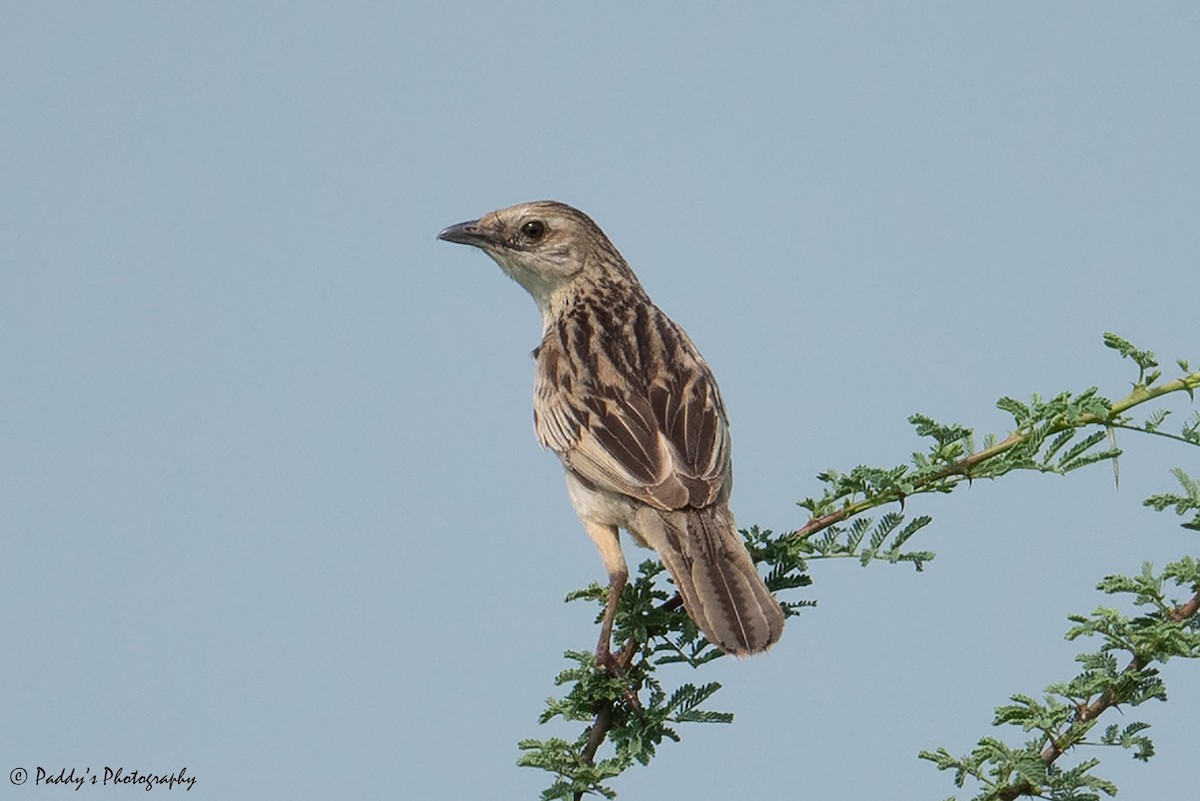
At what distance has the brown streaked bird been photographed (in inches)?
223

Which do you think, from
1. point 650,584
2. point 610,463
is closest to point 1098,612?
point 650,584

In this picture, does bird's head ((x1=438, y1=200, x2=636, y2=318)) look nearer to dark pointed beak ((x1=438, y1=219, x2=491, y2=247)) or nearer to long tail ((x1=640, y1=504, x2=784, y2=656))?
dark pointed beak ((x1=438, y1=219, x2=491, y2=247))

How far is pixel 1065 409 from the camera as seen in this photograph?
5.06 metres

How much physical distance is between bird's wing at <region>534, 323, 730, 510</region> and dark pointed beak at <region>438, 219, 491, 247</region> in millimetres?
1489

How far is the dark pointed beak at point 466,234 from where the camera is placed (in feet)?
29.0

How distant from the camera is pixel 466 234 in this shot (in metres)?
8.85

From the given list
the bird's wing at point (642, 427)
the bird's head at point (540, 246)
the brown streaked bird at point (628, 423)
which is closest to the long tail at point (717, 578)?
the brown streaked bird at point (628, 423)

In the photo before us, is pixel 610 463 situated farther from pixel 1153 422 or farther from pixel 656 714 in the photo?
pixel 1153 422

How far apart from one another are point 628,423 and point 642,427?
7cm

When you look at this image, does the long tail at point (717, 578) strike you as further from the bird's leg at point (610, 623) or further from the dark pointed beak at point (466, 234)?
the dark pointed beak at point (466, 234)

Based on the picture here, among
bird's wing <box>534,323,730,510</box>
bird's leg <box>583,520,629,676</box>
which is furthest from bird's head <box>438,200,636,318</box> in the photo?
bird's leg <box>583,520,629,676</box>

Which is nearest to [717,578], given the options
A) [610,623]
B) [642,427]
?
[610,623]

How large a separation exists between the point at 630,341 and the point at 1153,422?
3.18 m

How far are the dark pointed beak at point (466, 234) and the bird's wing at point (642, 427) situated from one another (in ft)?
4.88
